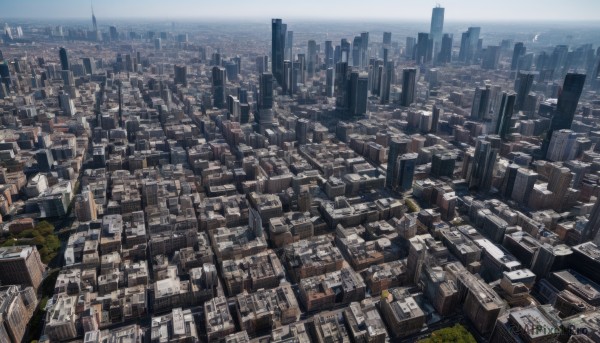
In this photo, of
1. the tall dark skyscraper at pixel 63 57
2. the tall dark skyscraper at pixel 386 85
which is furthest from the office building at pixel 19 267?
the tall dark skyscraper at pixel 63 57

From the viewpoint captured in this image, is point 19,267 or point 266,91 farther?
point 266,91

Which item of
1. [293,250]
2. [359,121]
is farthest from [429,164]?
[293,250]

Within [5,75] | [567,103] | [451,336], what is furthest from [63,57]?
[451,336]

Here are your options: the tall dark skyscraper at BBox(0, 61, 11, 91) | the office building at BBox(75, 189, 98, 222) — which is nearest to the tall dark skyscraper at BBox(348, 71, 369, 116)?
the office building at BBox(75, 189, 98, 222)

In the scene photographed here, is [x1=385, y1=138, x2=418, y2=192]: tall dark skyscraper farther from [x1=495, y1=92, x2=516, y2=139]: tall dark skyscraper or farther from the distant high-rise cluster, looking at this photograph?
[x1=495, y1=92, x2=516, y2=139]: tall dark skyscraper

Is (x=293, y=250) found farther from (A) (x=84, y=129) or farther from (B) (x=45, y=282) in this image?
(A) (x=84, y=129)

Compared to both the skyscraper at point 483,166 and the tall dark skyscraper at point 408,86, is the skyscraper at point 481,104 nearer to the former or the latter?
the tall dark skyscraper at point 408,86

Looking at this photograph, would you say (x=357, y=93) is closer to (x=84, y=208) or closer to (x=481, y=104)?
(x=481, y=104)
